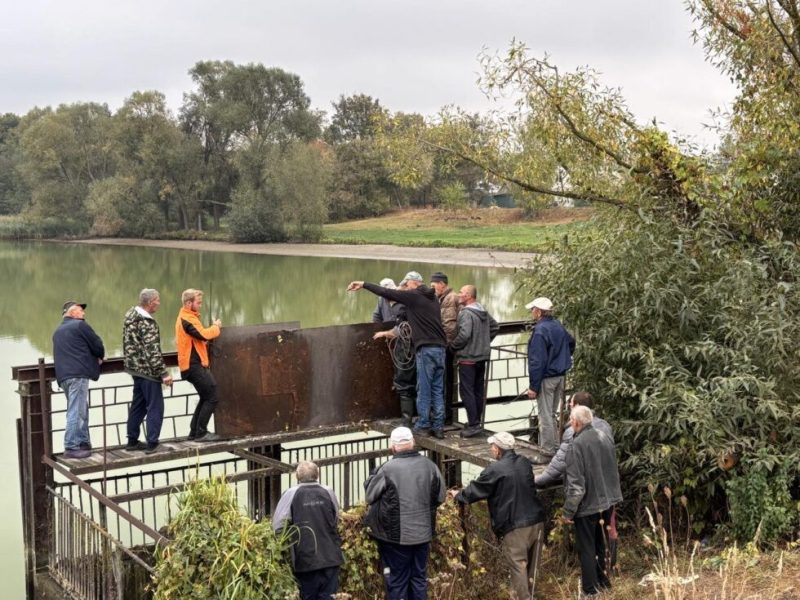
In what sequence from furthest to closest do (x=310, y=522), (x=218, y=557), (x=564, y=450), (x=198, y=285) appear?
1. (x=198, y=285)
2. (x=564, y=450)
3. (x=310, y=522)
4. (x=218, y=557)

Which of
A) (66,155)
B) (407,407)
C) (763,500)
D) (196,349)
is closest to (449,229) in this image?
(66,155)

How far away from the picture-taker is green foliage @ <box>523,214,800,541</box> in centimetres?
770

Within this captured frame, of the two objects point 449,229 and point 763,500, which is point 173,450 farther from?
point 449,229

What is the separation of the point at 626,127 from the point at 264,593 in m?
7.13

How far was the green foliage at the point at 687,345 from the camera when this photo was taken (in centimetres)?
770

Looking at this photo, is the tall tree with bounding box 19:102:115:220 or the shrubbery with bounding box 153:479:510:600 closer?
the shrubbery with bounding box 153:479:510:600

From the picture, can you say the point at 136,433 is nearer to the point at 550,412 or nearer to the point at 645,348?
the point at 550,412

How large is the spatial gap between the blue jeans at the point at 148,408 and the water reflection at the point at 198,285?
417 inches

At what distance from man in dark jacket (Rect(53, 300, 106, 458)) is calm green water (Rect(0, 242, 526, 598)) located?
7.09ft

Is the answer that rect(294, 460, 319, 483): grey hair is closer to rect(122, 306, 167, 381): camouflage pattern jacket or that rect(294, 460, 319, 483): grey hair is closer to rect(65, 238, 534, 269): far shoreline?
rect(122, 306, 167, 381): camouflage pattern jacket

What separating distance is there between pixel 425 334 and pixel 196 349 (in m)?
2.14

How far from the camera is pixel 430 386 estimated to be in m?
9.21

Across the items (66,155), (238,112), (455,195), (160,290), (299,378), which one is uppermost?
(238,112)

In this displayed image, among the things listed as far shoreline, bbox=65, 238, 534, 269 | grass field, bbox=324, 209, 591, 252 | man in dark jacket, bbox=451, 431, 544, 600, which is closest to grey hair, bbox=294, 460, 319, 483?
man in dark jacket, bbox=451, 431, 544, 600
